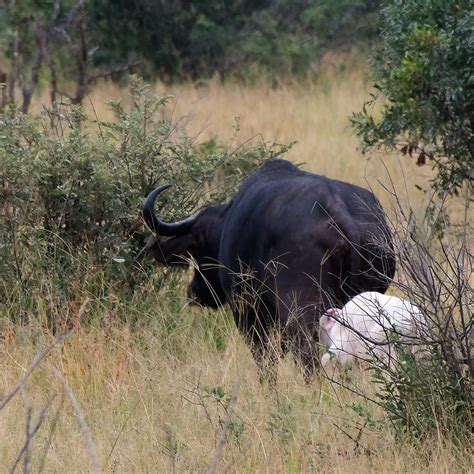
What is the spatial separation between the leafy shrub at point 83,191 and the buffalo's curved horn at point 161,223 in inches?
12.3

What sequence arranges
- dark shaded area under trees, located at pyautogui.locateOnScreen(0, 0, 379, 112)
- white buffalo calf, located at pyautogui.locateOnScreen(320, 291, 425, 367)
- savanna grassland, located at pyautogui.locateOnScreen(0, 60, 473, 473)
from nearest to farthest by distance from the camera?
1. savanna grassland, located at pyautogui.locateOnScreen(0, 60, 473, 473)
2. white buffalo calf, located at pyautogui.locateOnScreen(320, 291, 425, 367)
3. dark shaded area under trees, located at pyautogui.locateOnScreen(0, 0, 379, 112)

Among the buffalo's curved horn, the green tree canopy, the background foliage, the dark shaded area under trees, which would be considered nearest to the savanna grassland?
the buffalo's curved horn

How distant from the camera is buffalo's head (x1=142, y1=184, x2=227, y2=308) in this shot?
24.3 feet

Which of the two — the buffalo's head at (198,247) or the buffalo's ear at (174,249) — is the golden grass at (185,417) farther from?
the buffalo's ear at (174,249)

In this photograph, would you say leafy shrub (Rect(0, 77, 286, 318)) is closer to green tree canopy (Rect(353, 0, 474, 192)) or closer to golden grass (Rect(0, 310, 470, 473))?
golden grass (Rect(0, 310, 470, 473))

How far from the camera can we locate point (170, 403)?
5.71 m

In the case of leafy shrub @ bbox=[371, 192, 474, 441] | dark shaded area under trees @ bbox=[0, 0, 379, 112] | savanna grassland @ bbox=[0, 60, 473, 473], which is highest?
leafy shrub @ bbox=[371, 192, 474, 441]

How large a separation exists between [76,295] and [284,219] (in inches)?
62.4

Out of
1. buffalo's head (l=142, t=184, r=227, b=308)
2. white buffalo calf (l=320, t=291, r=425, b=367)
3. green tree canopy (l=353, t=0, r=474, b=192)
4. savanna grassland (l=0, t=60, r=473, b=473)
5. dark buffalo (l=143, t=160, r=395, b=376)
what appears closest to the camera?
savanna grassland (l=0, t=60, r=473, b=473)

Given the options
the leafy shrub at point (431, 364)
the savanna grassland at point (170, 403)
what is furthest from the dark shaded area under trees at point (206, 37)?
the leafy shrub at point (431, 364)

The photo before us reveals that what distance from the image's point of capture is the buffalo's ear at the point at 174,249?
7.48m

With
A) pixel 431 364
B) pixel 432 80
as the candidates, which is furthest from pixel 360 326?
pixel 432 80

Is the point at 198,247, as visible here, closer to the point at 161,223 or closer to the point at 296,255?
the point at 161,223

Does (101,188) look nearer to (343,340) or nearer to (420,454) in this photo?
(343,340)
